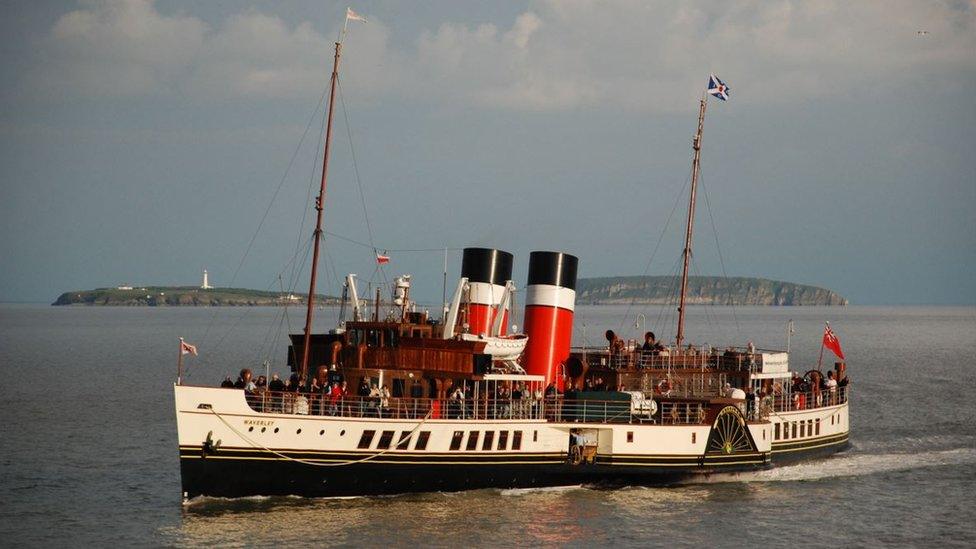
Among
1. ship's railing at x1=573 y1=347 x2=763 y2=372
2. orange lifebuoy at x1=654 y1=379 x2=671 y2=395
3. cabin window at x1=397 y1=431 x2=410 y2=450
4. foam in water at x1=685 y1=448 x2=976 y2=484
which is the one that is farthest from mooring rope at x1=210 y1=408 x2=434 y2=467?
foam in water at x1=685 y1=448 x2=976 y2=484

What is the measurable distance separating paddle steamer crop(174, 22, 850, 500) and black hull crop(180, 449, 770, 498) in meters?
0.04

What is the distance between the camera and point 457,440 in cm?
3541

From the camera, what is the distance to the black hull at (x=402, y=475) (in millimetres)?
32750

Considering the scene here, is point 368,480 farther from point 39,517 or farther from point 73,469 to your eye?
point 73,469

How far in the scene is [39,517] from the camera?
32625mm

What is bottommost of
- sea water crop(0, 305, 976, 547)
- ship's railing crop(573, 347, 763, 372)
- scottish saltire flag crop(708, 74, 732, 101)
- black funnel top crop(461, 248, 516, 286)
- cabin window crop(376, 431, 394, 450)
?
sea water crop(0, 305, 976, 547)

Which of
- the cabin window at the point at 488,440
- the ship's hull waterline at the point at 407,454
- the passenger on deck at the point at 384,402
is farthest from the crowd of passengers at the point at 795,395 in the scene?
the passenger on deck at the point at 384,402

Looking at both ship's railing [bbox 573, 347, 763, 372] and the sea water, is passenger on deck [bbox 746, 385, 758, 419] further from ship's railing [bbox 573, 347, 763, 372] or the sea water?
the sea water

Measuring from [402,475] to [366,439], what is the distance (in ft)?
5.59

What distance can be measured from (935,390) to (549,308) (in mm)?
43208

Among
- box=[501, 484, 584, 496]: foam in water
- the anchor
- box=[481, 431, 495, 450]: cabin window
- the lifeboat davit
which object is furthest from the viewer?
the lifeboat davit

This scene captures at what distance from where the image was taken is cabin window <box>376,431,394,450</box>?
34.2 m

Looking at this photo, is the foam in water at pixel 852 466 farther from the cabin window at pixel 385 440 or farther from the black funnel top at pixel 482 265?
the cabin window at pixel 385 440

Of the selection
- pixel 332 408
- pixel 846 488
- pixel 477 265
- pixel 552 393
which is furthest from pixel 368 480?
pixel 846 488
